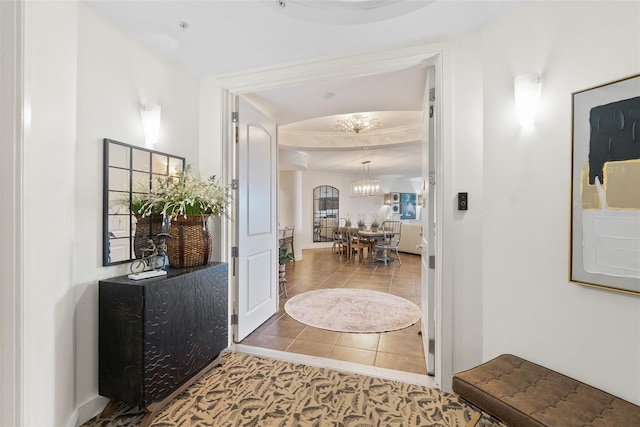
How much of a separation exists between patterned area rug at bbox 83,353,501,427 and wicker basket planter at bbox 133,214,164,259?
1102mm

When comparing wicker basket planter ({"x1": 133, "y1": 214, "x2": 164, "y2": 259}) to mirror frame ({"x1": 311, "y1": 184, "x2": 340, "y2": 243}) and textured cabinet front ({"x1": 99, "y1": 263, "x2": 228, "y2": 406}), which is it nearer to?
textured cabinet front ({"x1": 99, "y1": 263, "x2": 228, "y2": 406})

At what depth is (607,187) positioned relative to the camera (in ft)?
4.55

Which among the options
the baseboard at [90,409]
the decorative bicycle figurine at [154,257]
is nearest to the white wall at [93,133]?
the baseboard at [90,409]

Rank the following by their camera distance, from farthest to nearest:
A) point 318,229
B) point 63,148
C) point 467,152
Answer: point 318,229 < point 467,152 < point 63,148

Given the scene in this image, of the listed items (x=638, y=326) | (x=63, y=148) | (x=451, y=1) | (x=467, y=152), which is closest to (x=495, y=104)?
(x=467, y=152)

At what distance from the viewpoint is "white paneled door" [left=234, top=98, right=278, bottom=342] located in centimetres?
274

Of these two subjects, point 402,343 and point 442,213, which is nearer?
point 442,213

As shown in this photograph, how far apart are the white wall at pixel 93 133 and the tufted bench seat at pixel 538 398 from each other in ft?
7.44

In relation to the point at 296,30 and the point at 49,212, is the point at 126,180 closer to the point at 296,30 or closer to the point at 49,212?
the point at 49,212

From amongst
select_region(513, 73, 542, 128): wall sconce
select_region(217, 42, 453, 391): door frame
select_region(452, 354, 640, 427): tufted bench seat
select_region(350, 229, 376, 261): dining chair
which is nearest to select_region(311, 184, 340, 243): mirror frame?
select_region(350, 229, 376, 261): dining chair

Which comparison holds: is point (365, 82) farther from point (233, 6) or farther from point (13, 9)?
point (13, 9)

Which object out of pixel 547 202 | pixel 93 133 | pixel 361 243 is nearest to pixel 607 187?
pixel 547 202

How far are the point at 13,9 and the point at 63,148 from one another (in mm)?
657

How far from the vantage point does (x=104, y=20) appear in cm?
183
